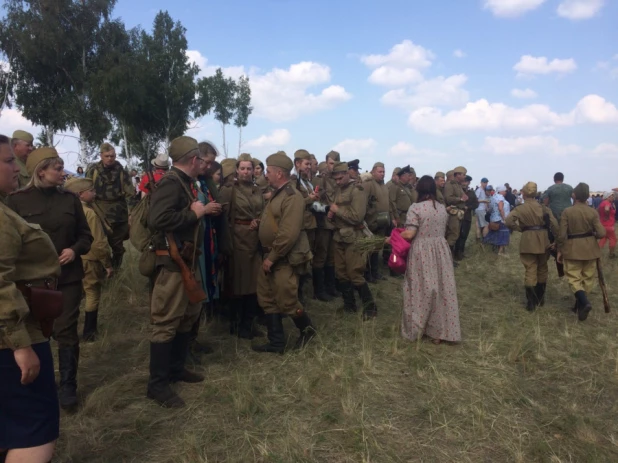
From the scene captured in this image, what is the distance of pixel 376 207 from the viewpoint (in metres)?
8.58

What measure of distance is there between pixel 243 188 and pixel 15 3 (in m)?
28.5

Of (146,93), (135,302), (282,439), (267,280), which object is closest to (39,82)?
(146,93)

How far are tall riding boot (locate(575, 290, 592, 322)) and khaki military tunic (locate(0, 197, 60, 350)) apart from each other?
6838 millimetres

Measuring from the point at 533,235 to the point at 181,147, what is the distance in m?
5.59

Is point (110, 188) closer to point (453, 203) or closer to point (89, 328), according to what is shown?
point (89, 328)

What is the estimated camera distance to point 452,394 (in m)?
3.97

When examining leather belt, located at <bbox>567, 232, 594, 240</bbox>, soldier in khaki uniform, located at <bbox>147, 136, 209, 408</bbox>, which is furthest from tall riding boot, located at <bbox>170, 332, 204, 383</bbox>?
leather belt, located at <bbox>567, 232, 594, 240</bbox>

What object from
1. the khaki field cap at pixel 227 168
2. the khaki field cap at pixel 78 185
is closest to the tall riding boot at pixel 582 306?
the khaki field cap at pixel 227 168

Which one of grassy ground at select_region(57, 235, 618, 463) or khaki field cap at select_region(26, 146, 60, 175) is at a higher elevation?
khaki field cap at select_region(26, 146, 60, 175)

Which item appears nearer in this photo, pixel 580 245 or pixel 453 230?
pixel 580 245

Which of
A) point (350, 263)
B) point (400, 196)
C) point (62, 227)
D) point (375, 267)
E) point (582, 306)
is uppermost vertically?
point (400, 196)

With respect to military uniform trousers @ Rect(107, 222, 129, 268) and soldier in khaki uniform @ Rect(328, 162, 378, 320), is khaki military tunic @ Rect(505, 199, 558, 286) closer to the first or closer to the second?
soldier in khaki uniform @ Rect(328, 162, 378, 320)

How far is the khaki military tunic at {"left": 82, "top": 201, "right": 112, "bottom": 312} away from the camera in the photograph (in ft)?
16.1

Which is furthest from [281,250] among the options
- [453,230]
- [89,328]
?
[453,230]
